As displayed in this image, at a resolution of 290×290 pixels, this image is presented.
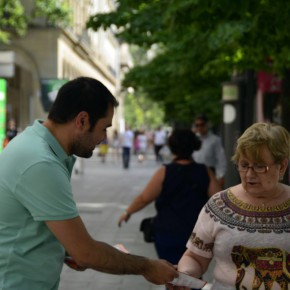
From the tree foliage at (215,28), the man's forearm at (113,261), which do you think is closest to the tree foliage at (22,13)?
the tree foliage at (215,28)

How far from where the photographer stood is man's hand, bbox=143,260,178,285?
11.6 feet

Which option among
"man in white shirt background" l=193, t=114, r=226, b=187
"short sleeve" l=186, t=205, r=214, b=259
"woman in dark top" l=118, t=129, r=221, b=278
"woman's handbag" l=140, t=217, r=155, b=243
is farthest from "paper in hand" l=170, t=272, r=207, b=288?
"man in white shirt background" l=193, t=114, r=226, b=187

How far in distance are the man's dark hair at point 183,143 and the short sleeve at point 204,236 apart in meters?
2.56

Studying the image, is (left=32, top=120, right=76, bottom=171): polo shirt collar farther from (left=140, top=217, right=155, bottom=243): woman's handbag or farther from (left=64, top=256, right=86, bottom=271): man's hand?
(left=140, top=217, right=155, bottom=243): woman's handbag

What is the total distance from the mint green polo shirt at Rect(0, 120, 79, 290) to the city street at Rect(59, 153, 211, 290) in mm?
5447

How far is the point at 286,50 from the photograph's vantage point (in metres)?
10.1

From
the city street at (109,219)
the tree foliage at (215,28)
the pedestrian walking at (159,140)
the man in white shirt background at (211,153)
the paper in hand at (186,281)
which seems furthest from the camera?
the pedestrian walking at (159,140)

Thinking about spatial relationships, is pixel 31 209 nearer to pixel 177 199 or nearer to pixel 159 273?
pixel 159 273

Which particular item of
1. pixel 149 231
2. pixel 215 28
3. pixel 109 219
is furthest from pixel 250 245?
pixel 109 219

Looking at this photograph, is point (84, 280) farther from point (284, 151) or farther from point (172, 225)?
point (284, 151)

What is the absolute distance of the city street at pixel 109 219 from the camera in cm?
894

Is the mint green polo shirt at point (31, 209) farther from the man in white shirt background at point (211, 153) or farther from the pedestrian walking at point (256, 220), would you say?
the man in white shirt background at point (211, 153)

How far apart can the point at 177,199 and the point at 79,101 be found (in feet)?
9.85

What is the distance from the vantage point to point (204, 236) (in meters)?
3.73
